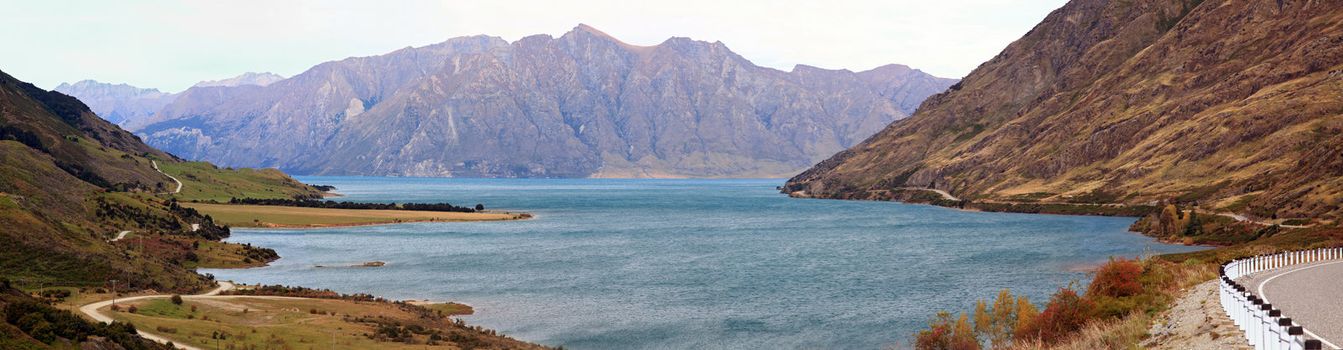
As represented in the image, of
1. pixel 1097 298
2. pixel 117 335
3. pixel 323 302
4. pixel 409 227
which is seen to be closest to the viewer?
pixel 117 335

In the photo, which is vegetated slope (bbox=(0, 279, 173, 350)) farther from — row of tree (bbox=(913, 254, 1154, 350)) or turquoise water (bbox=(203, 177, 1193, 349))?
row of tree (bbox=(913, 254, 1154, 350))

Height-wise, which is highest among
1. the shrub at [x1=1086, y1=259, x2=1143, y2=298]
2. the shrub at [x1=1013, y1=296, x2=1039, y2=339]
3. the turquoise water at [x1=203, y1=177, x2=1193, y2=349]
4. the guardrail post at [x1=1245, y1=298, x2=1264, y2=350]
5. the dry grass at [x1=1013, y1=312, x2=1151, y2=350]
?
the guardrail post at [x1=1245, y1=298, x2=1264, y2=350]

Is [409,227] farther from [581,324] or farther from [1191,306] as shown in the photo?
[1191,306]

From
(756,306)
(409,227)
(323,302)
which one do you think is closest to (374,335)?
(323,302)

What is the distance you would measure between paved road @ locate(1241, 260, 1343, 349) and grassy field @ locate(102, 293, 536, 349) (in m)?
38.1

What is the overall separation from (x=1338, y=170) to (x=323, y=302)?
140774 mm

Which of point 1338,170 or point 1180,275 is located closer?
point 1180,275

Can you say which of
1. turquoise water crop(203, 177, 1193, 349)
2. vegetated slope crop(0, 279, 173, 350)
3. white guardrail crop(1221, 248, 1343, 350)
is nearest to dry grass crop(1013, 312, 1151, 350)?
white guardrail crop(1221, 248, 1343, 350)

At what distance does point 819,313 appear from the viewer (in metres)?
77.9

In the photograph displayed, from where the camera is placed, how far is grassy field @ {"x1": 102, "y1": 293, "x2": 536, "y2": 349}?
5262cm

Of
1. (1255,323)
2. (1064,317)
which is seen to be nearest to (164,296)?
(1064,317)

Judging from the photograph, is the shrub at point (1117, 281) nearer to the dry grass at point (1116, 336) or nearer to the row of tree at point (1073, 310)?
the row of tree at point (1073, 310)

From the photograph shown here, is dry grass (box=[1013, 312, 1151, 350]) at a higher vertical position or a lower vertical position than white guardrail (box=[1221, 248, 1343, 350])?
lower

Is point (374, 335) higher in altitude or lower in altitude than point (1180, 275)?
lower
